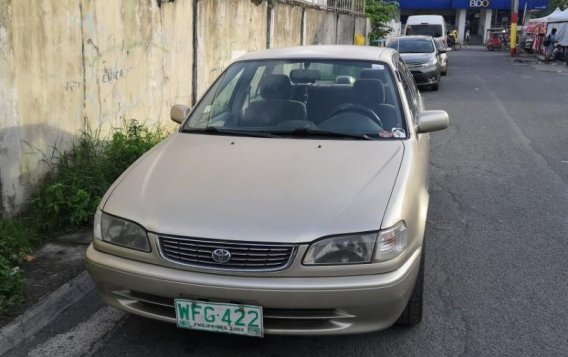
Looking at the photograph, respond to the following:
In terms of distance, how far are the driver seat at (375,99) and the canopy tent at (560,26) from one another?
29.0 metres

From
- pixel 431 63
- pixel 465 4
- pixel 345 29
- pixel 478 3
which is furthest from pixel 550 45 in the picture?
pixel 465 4

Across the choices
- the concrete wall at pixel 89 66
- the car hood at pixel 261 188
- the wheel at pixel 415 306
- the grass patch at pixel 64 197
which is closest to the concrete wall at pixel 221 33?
the concrete wall at pixel 89 66

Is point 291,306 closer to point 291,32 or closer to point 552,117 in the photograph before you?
point 552,117

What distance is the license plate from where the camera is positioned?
277 cm

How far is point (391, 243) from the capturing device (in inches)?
112

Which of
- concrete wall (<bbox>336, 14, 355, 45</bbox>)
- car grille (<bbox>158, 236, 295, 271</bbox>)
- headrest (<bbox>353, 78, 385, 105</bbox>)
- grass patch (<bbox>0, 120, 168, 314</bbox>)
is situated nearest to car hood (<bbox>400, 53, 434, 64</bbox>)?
concrete wall (<bbox>336, 14, 355, 45</bbox>)

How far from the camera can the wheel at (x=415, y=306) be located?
3340 millimetres

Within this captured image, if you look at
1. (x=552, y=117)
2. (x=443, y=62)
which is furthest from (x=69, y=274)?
(x=443, y=62)

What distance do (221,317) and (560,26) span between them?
1284 inches

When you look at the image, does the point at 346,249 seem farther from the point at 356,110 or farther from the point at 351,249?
the point at 356,110

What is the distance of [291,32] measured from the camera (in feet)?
47.5

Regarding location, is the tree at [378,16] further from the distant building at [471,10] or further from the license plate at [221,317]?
the distant building at [471,10]

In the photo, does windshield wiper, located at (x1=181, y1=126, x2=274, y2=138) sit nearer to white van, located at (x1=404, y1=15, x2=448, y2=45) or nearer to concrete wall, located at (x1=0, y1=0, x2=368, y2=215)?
concrete wall, located at (x1=0, y1=0, x2=368, y2=215)

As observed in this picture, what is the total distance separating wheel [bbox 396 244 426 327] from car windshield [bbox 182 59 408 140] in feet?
3.29
